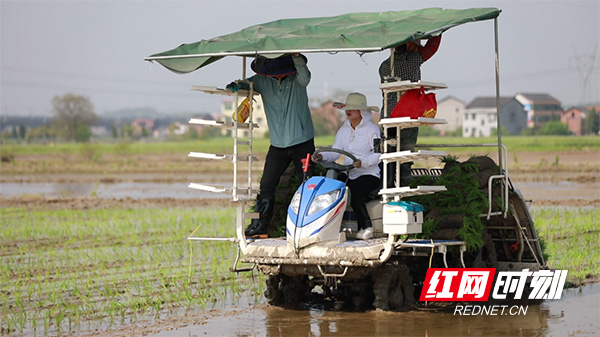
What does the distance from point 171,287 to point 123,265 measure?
2.20 m

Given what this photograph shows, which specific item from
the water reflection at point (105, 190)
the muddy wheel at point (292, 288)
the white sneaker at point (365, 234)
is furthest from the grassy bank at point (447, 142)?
the white sneaker at point (365, 234)

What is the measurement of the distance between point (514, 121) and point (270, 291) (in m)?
67.8

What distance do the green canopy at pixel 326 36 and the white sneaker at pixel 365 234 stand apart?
1.91 m

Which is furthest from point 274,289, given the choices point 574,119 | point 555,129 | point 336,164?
point 574,119

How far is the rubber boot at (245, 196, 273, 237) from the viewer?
410 inches

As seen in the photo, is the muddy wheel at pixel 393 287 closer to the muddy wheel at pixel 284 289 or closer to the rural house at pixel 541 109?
the muddy wheel at pixel 284 289

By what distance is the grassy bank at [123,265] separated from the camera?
10055 millimetres

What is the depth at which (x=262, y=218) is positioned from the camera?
34.2 ft

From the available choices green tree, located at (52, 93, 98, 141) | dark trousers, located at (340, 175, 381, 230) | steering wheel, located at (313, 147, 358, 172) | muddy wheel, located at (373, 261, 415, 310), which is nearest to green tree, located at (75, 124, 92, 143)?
green tree, located at (52, 93, 98, 141)

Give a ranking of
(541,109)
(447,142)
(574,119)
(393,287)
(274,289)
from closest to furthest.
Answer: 1. (393,287)
2. (274,289)
3. (447,142)
4. (574,119)
5. (541,109)

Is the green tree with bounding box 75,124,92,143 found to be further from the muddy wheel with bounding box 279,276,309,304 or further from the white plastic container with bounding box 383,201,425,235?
the white plastic container with bounding box 383,201,425,235

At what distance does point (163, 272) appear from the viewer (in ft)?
41.1

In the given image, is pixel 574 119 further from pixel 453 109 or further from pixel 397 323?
pixel 397 323

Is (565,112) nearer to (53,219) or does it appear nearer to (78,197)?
(78,197)
